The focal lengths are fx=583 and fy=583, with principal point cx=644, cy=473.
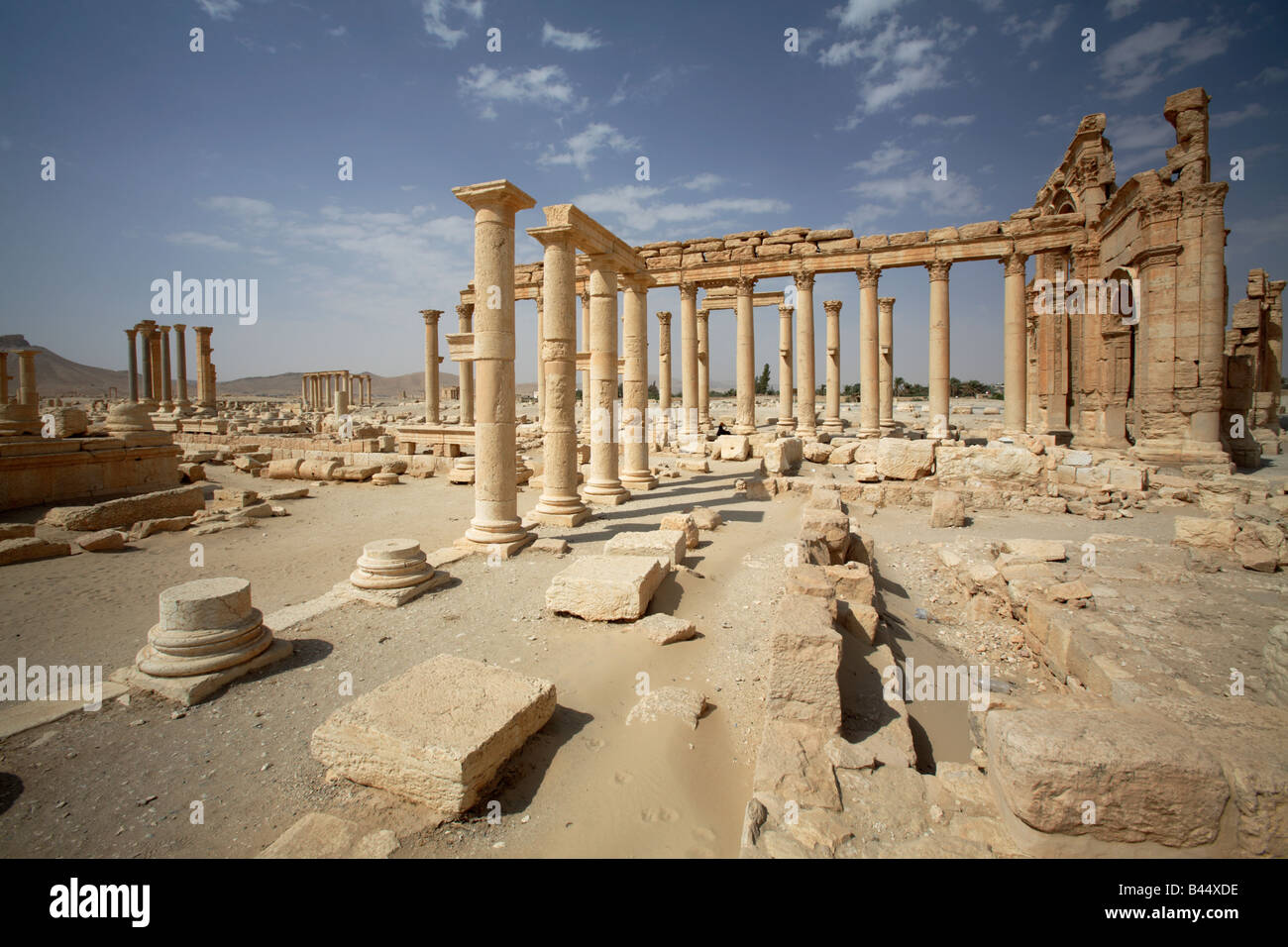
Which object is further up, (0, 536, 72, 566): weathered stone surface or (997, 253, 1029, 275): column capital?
(997, 253, 1029, 275): column capital

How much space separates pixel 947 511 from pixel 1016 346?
40.6ft

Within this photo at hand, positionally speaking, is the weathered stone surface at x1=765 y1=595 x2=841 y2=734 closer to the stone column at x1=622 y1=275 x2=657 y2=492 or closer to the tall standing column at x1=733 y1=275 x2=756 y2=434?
the stone column at x1=622 y1=275 x2=657 y2=492

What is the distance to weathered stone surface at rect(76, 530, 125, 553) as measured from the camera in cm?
925

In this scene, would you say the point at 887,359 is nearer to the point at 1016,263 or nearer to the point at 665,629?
the point at 1016,263

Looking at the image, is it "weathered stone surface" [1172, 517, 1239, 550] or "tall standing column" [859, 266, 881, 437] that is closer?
"weathered stone surface" [1172, 517, 1239, 550]

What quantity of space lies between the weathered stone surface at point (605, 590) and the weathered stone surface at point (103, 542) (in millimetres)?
8047

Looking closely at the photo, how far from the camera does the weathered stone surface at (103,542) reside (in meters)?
9.25

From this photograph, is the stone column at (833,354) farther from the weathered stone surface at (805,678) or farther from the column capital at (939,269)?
the weathered stone surface at (805,678)

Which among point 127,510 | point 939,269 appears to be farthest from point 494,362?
point 939,269

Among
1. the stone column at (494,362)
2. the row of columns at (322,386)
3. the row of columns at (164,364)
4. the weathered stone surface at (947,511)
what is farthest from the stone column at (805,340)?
the row of columns at (322,386)

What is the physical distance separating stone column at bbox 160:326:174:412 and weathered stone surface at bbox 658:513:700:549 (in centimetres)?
4299

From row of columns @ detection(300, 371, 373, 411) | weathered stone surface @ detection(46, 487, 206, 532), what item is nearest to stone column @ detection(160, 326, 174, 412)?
row of columns @ detection(300, 371, 373, 411)

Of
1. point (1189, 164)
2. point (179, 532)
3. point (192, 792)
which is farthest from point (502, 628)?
point (1189, 164)

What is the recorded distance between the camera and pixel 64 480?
13125 millimetres
